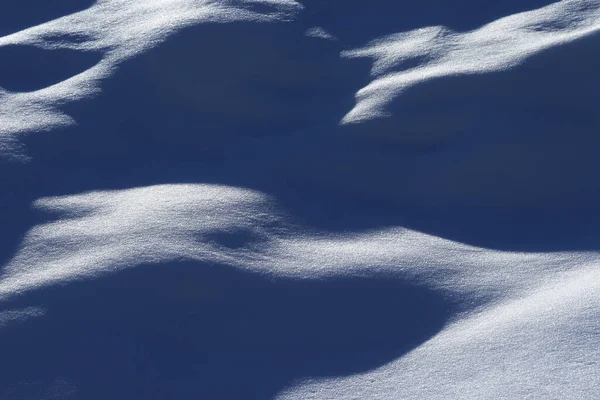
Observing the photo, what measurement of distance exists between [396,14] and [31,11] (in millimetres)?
1719

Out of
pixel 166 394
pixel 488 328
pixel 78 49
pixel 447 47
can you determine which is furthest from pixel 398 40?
pixel 166 394

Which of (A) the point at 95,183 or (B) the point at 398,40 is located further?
(B) the point at 398,40

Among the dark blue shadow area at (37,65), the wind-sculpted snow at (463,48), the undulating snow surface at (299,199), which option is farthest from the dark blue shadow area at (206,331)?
the dark blue shadow area at (37,65)

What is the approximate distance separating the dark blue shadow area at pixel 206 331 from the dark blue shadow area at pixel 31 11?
6.38 feet

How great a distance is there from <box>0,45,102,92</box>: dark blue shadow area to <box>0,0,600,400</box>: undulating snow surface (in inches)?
0.5

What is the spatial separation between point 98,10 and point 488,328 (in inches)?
98.6

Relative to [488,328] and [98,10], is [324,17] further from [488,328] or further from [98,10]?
[488,328]

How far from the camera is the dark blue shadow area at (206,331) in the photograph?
1.99 meters

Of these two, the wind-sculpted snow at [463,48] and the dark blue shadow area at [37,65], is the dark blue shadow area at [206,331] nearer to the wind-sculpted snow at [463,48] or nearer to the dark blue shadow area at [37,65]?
the wind-sculpted snow at [463,48]

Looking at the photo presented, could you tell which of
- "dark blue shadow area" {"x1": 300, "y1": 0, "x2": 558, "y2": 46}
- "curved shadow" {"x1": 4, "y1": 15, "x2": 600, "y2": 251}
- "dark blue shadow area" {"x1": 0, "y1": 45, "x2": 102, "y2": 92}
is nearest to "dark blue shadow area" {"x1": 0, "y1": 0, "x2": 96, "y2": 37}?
"dark blue shadow area" {"x1": 0, "y1": 45, "x2": 102, "y2": 92}

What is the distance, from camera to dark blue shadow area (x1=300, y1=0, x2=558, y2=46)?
344 cm

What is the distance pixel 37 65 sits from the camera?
133 inches

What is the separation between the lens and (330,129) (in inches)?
115

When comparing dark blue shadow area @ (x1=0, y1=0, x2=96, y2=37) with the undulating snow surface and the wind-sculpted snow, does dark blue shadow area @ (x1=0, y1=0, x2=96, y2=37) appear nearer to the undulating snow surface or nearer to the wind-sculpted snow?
the undulating snow surface
